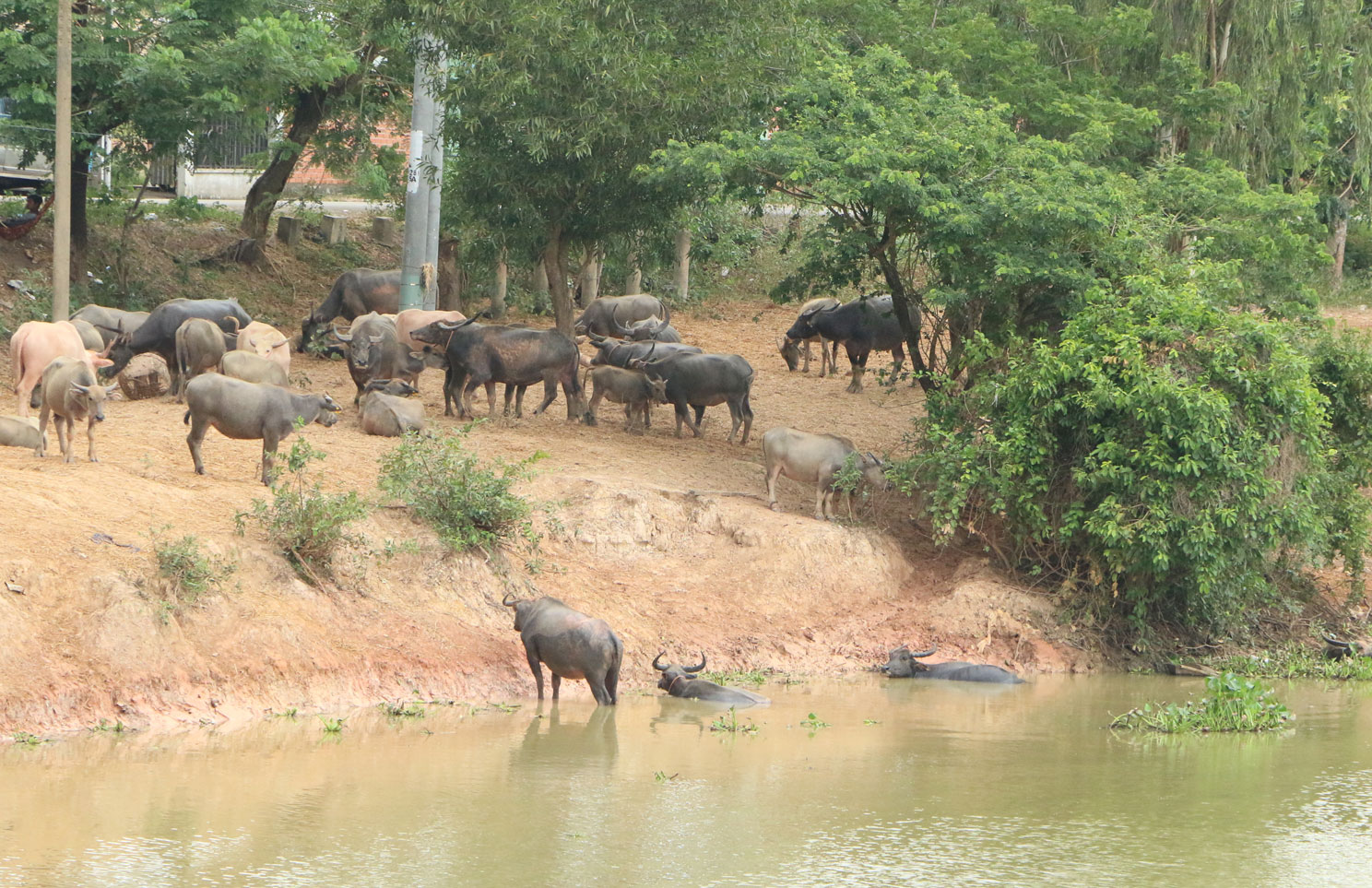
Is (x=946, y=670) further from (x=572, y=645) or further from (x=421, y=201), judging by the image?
(x=421, y=201)

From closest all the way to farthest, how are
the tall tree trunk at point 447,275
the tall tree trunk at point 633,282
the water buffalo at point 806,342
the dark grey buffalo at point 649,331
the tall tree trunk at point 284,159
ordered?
1. the dark grey buffalo at point 649,331
2. the water buffalo at point 806,342
3. the tall tree trunk at point 284,159
4. the tall tree trunk at point 447,275
5. the tall tree trunk at point 633,282

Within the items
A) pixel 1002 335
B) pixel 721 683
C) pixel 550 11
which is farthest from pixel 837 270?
pixel 721 683

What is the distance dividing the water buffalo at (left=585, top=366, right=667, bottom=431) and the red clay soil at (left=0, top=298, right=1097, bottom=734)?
373 millimetres

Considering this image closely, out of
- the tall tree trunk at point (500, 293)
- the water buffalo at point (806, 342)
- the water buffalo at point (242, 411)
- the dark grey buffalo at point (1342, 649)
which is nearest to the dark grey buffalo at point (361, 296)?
the tall tree trunk at point (500, 293)

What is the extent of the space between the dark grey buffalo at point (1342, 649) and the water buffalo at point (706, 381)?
21.8 ft

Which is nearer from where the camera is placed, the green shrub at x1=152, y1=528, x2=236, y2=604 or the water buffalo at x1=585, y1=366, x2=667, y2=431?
the green shrub at x1=152, y1=528, x2=236, y2=604

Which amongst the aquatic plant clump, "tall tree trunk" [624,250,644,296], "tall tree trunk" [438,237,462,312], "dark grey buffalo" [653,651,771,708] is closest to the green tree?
"tall tree trunk" [438,237,462,312]

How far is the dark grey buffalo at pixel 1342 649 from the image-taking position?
1523cm

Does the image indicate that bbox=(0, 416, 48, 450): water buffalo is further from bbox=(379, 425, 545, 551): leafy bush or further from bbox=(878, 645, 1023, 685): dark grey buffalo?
bbox=(878, 645, 1023, 685): dark grey buffalo

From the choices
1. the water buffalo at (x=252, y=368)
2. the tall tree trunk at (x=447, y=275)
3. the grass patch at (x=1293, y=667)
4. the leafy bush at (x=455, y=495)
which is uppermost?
the tall tree trunk at (x=447, y=275)

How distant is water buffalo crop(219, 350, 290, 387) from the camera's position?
628 inches

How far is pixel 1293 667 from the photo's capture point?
590 inches

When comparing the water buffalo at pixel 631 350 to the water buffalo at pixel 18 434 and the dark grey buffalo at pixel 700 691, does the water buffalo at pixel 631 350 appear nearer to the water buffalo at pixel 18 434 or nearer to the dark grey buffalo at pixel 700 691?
the dark grey buffalo at pixel 700 691

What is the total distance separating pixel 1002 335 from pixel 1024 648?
11.7 ft
